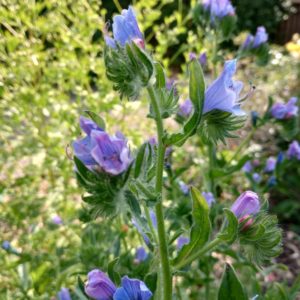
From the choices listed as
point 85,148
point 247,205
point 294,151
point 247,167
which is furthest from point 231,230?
point 247,167

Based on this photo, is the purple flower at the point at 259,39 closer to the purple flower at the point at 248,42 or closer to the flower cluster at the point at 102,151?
the purple flower at the point at 248,42

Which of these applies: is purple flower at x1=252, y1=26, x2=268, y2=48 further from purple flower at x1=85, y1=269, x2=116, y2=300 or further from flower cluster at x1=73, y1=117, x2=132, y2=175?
purple flower at x1=85, y1=269, x2=116, y2=300

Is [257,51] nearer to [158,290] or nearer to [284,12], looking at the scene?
[158,290]

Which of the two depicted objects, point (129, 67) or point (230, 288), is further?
point (230, 288)

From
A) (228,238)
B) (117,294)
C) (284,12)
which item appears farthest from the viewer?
(284,12)

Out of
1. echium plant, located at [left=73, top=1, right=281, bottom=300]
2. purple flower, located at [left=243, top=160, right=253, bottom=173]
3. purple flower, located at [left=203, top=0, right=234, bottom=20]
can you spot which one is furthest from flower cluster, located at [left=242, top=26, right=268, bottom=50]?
echium plant, located at [left=73, top=1, right=281, bottom=300]

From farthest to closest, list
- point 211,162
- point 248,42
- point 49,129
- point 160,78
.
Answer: point 49,129, point 248,42, point 211,162, point 160,78

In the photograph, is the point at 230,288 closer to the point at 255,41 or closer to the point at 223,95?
the point at 223,95

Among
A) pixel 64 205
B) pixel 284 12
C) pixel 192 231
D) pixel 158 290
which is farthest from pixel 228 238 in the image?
pixel 284 12
